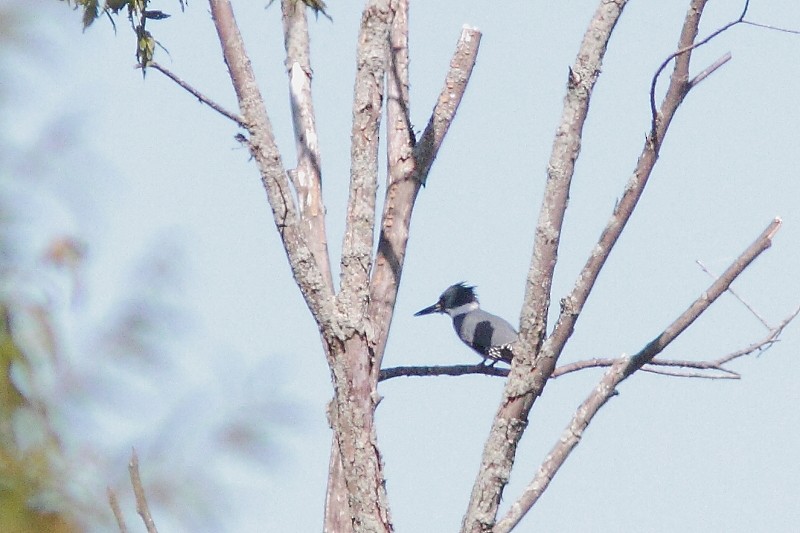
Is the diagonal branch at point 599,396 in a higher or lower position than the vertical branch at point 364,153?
lower

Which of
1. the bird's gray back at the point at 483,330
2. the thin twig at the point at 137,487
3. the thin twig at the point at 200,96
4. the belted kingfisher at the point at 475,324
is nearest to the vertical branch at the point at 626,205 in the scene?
the thin twig at the point at 200,96

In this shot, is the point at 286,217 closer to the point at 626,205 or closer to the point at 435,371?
the point at 626,205

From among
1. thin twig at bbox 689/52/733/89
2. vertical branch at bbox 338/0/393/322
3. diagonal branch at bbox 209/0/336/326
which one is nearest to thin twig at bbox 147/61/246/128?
diagonal branch at bbox 209/0/336/326

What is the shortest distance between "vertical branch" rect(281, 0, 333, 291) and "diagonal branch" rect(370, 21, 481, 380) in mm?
320

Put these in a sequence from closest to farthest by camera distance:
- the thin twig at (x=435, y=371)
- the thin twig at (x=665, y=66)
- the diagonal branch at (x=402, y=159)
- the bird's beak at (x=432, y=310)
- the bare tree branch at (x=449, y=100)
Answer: the thin twig at (x=665, y=66) → the diagonal branch at (x=402, y=159) → the bare tree branch at (x=449, y=100) → the thin twig at (x=435, y=371) → the bird's beak at (x=432, y=310)

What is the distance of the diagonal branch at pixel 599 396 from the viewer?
324 centimetres

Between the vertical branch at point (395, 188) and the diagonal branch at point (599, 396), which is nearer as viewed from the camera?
the diagonal branch at point (599, 396)

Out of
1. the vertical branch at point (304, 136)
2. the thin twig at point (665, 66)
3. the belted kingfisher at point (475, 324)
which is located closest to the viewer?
the thin twig at point (665, 66)

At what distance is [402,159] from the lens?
4523 mm

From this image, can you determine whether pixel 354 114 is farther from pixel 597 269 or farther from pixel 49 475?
pixel 49 475

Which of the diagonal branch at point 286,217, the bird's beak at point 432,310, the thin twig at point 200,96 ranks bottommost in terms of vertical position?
the diagonal branch at point 286,217

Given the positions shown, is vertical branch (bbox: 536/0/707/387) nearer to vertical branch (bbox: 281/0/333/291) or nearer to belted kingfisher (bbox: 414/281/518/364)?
vertical branch (bbox: 281/0/333/291)

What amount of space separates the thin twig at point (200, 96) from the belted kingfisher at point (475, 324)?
4.77 m

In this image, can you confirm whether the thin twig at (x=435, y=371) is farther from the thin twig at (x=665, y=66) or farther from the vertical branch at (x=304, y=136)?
the thin twig at (x=665, y=66)
